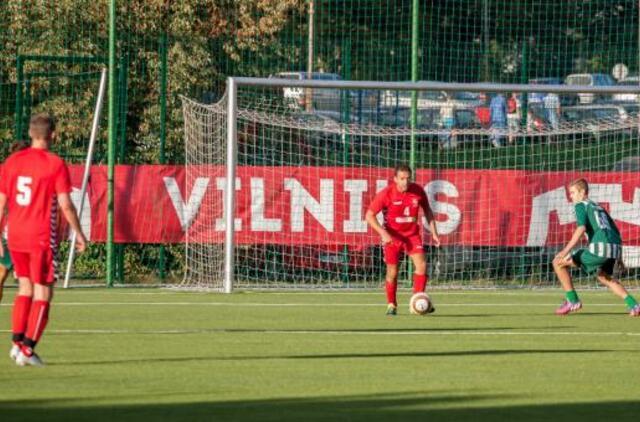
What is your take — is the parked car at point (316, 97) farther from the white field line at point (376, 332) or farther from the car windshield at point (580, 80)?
the car windshield at point (580, 80)

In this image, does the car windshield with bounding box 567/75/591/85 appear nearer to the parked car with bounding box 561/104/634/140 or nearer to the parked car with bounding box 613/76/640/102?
the parked car with bounding box 613/76/640/102

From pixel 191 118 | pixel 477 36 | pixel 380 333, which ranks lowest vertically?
pixel 380 333

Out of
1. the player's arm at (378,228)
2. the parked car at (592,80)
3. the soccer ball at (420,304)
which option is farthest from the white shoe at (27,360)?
the parked car at (592,80)

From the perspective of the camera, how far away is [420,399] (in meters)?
10.1

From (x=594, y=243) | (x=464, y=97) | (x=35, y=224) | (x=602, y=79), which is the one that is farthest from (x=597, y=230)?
(x=602, y=79)

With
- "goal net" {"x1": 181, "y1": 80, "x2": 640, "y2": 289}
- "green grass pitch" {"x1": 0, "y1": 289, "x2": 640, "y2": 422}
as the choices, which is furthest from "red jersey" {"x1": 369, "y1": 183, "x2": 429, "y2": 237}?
"goal net" {"x1": 181, "y1": 80, "x2": 640, "y2": 289}

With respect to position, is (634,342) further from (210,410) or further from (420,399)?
(210,410)

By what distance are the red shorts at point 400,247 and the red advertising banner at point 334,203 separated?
15.6ft

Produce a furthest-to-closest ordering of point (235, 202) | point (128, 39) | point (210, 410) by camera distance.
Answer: point (128, 39)
point (235, 202)
point (210, 410)

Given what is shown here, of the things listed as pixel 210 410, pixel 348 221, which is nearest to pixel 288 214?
pixel 348 221

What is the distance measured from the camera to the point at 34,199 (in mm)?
11570

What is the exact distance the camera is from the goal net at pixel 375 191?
22797mm

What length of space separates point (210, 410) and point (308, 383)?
5.16 feet

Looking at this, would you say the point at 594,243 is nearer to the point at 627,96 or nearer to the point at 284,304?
the point at 284,304
